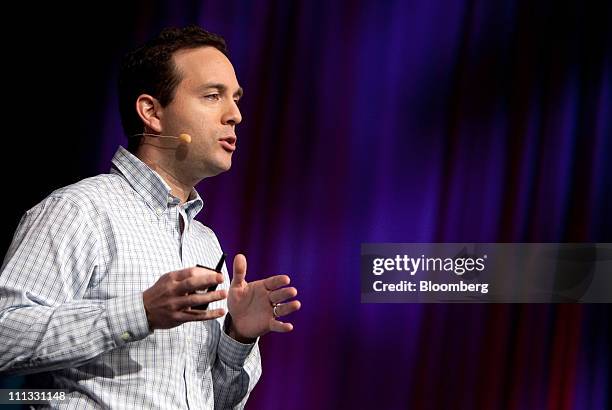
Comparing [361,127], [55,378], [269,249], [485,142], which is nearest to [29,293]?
[55,378]

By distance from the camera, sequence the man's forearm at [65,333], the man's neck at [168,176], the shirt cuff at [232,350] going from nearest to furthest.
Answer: the man's forearm at [65,333]
the shirt cuff at [232,350]
the man's neck at [168,176]

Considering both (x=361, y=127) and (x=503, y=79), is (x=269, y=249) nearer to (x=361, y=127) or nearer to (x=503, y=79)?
(x=361, y=127)

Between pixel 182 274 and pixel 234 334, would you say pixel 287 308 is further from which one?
pixel 182 274

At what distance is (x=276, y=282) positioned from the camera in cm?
147

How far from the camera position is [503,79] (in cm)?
258

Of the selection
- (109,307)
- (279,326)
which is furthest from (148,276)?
(279,326)

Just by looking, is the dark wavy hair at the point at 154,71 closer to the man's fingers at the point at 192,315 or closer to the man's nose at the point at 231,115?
the man's nose at the point at 231,115

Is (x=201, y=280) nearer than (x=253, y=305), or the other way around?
(x=201, y=280)

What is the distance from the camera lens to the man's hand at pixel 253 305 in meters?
1.49

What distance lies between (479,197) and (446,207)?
119mm
